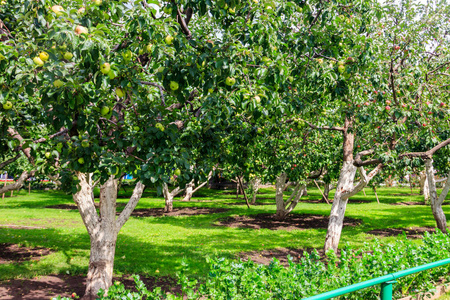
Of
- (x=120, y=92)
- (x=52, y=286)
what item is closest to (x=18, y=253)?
(x=52, y=286)

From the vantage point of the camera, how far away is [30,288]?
724 centimetres

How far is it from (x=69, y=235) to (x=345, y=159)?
10.5 m

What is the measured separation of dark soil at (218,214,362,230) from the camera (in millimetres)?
16188

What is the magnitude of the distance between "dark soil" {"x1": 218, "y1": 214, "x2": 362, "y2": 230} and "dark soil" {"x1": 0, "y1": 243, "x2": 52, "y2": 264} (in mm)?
8191

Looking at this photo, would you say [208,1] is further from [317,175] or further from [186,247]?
[317,175]

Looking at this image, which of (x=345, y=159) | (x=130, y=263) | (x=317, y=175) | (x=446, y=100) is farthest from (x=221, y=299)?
(x=317, y=175)

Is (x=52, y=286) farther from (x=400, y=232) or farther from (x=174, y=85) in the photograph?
(x=400, y=232)

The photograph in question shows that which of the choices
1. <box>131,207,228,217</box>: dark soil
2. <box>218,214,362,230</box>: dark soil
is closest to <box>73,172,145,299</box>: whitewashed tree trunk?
<box>218,214,362,230</box>: dark soil

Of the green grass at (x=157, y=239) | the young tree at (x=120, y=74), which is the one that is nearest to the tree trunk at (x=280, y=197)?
the green grass at (x=157, y=239)

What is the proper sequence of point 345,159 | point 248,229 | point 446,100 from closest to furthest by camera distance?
point 446,100
point 345,159
point 248,229

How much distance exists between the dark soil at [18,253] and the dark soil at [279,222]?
8.19m

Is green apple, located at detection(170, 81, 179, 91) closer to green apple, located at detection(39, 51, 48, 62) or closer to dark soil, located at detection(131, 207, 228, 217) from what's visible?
green apple, located at detection(39, 51, 48, 62)

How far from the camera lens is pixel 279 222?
1736cm

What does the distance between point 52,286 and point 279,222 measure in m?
11.9
